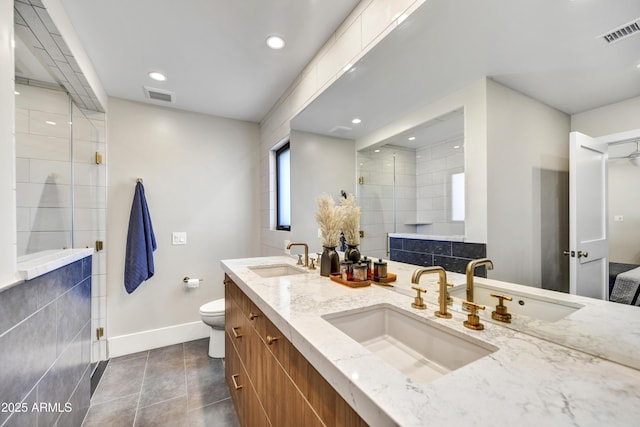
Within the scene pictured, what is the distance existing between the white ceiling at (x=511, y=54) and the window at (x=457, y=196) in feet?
1.03

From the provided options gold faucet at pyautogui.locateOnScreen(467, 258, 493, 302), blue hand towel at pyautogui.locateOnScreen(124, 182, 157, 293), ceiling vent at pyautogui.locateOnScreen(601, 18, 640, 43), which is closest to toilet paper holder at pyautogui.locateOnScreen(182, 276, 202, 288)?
blue hand towel at pyautogui.locateOnScreen(124, 182, 157, 293)

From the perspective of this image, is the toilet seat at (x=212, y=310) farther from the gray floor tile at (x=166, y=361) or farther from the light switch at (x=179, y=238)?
the light switch at (x=179, y=238)

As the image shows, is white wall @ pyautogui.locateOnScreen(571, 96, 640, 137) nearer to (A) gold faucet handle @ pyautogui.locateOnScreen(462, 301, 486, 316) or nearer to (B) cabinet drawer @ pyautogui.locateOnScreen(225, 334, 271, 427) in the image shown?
(A) gold faucet handle @ pyautogui.locateOnScreen(462, 301, 486, 316)

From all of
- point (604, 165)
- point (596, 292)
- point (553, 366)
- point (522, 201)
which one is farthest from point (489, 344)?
point (604, 165)

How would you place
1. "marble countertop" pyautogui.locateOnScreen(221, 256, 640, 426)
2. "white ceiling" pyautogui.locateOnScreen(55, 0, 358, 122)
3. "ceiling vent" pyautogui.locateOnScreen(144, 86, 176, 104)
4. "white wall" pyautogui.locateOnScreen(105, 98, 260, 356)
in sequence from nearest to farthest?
1. "marble countertop" pyautogui.locateOnScreen(221, 256, 640, 426)
2. "white ceiling" pyautogui.locateOnScreen(55, 0, 358, 122)
3. "ceiling vent" pyautogui.locateOnScreen(144, 86, 176, 104)
4. "white wall" pyautogui.locateOnScreen(105, 98, 260, 356)

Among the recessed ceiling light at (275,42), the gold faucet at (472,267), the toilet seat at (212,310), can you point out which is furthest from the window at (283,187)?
the gold faucet at (472,267)

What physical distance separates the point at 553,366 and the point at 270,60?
2.12 meters

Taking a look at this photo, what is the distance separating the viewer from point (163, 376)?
2.06 meters

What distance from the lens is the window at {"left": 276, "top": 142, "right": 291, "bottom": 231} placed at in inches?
91.0

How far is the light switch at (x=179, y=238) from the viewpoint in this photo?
2.66 meters

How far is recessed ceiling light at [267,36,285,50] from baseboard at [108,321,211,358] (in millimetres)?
2664

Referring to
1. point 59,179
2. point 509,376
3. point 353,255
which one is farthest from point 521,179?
point 59,179

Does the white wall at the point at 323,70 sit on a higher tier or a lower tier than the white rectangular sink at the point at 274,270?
higher

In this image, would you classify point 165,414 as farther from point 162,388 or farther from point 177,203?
point 177,203
